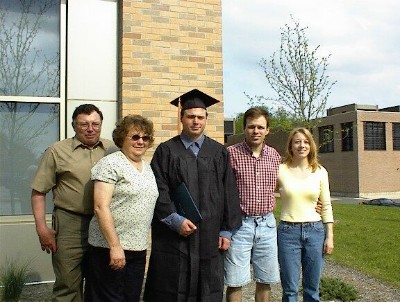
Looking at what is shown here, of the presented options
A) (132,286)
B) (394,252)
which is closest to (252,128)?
(132,286)

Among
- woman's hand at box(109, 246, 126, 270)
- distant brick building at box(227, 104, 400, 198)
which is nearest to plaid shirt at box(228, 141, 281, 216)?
woman's hand at box(109, 246, 126, 270)

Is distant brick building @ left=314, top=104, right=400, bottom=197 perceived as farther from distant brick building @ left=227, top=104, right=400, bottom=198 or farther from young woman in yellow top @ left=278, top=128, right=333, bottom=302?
young woman in yellow top @ left=278, top=128, right=333, bottom=302

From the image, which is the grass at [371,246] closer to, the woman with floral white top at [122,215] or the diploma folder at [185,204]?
the diploma folder at [185,204]

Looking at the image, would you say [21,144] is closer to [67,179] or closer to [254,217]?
[67,179]

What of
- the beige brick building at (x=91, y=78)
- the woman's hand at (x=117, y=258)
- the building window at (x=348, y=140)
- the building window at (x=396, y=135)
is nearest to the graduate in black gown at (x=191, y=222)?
the woman's hand at (x=117, y=258)

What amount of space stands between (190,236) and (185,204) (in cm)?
24

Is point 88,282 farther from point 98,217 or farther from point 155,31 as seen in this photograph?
point 155,31

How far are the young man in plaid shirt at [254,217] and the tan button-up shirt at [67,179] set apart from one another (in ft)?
3.91

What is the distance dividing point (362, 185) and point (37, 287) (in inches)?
1477

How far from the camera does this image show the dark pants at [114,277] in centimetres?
315

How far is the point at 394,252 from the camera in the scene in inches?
377

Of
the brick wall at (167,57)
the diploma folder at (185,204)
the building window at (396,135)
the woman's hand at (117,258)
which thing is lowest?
the woman's hand at (117,258)

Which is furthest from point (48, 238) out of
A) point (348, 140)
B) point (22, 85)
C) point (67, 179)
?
point (348, 140)

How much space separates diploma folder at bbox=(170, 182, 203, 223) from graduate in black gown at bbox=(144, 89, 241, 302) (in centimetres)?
4
